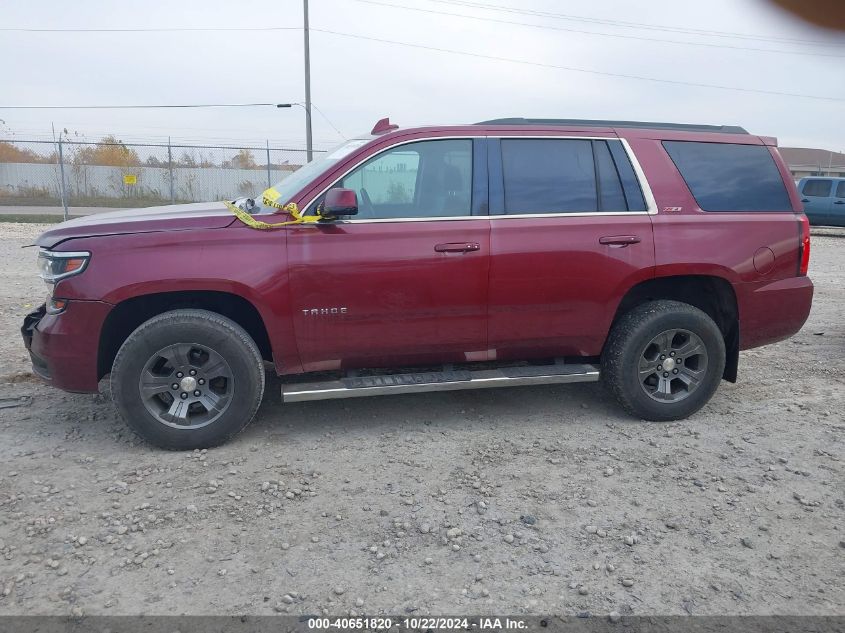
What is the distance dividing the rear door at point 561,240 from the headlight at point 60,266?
2347 millimetres

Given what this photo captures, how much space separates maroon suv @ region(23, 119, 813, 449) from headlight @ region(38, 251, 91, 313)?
0.01 meters

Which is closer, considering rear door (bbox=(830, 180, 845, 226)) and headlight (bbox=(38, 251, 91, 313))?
headlight (bbox=(38, 251, 91, 313))

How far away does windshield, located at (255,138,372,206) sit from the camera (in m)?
4.23

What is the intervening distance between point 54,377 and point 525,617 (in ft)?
9.66

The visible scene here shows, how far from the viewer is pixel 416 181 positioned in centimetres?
425

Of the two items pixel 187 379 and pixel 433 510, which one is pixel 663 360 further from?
pixel 187 379

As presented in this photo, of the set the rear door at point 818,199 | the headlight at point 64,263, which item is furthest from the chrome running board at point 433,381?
the rear door at point 818,199

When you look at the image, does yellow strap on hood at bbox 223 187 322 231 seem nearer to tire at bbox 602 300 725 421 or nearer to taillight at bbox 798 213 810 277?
tire at bbox 602 300 725 421

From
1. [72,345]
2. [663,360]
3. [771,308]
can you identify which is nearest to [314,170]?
[72,345]

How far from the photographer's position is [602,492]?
3.57 meters

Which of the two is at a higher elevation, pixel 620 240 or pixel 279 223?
pixel 279 223

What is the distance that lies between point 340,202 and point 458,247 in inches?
30.1

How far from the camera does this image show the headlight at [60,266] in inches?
149

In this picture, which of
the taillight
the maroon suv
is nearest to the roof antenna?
the maroon suv
